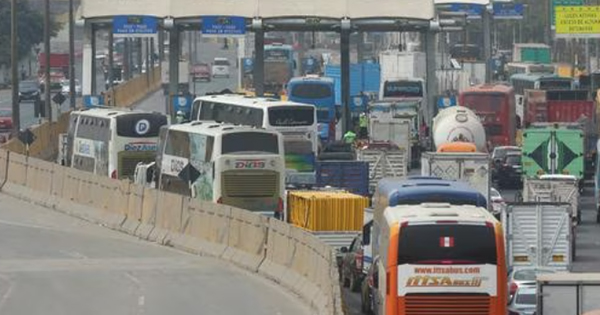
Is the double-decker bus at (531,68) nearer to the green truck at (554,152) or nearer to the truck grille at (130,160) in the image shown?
the green truck at (554,152)

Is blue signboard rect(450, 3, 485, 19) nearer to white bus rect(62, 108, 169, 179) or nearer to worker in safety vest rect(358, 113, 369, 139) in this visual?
worker in safety vest rect(358, 113, 369, 139)

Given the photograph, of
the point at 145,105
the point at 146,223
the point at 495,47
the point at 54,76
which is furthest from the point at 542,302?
the point at 495,47

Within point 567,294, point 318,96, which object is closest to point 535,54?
point 318,96

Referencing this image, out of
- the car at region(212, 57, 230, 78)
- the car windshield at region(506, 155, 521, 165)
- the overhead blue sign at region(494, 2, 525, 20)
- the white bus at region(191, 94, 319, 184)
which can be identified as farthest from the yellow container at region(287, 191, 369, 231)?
the car at region(212, 57, 230, 78)

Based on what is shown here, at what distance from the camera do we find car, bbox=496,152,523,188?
64.5 m

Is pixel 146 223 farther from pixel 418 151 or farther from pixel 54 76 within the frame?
pixel 54 76

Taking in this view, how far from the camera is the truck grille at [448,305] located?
2577 centimetres

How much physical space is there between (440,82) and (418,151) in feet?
139

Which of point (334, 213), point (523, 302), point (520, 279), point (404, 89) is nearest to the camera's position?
point (523, 302)

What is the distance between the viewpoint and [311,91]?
276ft

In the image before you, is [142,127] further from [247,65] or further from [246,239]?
[247,65]

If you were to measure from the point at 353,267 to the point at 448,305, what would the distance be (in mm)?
9986

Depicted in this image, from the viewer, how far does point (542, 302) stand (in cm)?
2305

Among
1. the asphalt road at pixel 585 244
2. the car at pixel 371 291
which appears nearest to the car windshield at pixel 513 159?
the asphalt road at pixel 585 244
